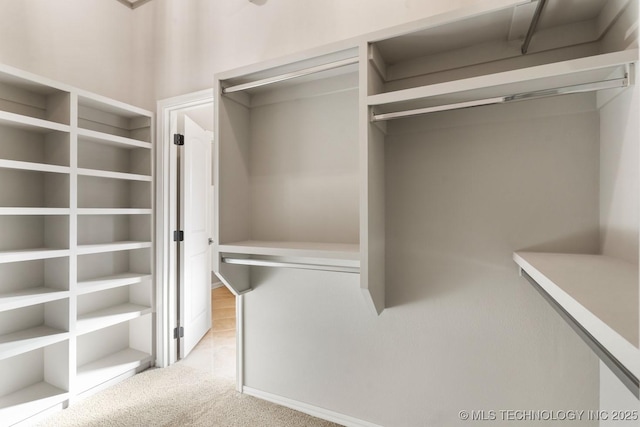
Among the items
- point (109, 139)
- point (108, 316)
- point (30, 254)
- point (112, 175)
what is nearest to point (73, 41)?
point (109, 139)

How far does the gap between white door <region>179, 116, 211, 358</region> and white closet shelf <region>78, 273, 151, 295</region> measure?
1.12 feet

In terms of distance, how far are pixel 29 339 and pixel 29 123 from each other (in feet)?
4.20

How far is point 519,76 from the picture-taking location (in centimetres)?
109

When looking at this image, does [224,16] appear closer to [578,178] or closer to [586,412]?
[578,178]

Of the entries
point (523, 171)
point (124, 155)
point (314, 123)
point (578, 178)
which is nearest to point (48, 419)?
point (124, 155)

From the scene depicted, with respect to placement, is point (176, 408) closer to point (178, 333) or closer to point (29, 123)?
point (178, 333)

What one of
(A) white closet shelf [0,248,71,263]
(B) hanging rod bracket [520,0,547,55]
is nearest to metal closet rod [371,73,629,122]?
(B) hanging rod bracket [520,0,547,55]

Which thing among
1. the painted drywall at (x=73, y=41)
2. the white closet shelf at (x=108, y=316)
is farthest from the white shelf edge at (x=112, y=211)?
the painted drywall at (x=73, y=41)

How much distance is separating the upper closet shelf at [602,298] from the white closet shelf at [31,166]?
2.53 m

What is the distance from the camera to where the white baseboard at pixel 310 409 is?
5.89 feet

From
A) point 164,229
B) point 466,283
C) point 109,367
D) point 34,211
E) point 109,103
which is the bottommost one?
point 109,367

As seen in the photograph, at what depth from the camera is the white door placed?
2.66 metres

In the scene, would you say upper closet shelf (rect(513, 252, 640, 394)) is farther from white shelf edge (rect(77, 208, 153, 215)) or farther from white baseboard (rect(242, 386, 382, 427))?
white shelf edge (rect(77, 208, 153, 215))

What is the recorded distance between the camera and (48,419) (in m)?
1.90
